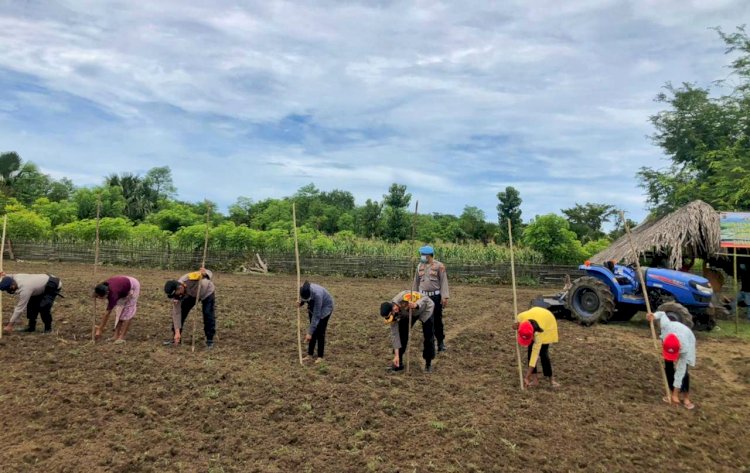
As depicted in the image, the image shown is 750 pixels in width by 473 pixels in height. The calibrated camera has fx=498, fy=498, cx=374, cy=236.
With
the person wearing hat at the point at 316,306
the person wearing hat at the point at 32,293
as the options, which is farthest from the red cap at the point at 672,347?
the person wearing hat at the point at 32,293

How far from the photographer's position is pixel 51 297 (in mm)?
8492

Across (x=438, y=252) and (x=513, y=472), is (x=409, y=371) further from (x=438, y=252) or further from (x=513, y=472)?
(x=438, y=252)

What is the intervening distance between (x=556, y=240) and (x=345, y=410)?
19.5 m

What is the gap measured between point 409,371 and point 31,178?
50.6 m

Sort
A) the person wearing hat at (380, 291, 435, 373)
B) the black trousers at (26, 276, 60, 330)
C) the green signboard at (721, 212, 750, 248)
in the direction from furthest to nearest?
the green signboard at (721, 212, 750, 248), the black trousers at (26, 276, 60, 330), the person wearing hat at (380, 291, 435, 373)

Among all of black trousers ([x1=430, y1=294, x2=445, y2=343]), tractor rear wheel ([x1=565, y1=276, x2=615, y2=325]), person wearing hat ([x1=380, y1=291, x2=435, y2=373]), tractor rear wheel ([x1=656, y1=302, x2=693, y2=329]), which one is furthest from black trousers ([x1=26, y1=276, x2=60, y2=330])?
tractor rear wheel ([x1=656, y1=302, x2=693, y2=329])

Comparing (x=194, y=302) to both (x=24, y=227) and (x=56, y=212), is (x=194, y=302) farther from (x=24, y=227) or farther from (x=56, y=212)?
(x=56, y=212)

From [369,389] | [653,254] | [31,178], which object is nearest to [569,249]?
[653,254]

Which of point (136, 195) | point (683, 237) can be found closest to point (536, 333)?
point (683, 237)

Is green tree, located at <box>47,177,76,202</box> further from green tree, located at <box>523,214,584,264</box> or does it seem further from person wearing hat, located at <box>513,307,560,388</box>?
person wearing hat, located at <box>513,307,560,388</box>

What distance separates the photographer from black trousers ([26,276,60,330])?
27.7 feet

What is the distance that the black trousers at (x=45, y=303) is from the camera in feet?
27.7

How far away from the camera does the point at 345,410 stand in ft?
18.6

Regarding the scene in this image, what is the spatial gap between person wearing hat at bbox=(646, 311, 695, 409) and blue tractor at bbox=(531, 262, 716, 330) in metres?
3.75
